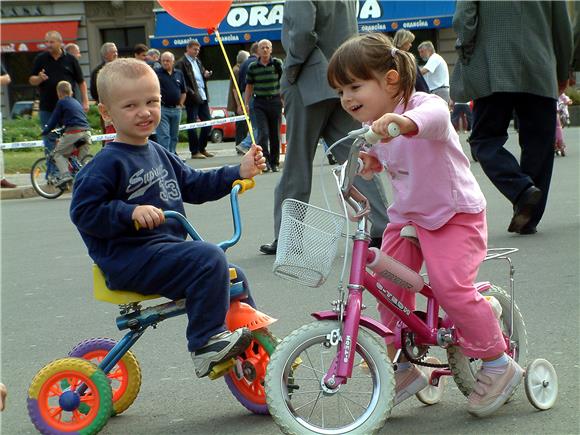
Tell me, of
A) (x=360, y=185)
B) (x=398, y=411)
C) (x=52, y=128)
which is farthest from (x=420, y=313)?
(x=52, y=128)

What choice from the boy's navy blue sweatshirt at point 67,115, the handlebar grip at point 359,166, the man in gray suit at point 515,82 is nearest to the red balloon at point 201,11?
the handlebar grip at point 359,166

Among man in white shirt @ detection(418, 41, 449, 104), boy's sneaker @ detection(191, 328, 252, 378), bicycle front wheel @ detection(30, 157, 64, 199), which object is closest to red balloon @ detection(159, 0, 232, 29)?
boy's sneaker @ detection(191, 328, 252, 378)

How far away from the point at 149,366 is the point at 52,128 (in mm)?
10402

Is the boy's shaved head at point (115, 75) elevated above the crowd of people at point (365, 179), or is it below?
above

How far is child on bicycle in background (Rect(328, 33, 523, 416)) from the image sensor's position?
3.74 m

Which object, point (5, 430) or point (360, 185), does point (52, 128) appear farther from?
point (5, 430)

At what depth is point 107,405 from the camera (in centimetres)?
400

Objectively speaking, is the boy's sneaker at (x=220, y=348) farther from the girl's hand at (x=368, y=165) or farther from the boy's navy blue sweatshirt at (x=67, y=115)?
the boy's navy blue sweatshirt at (x=67, y=115)

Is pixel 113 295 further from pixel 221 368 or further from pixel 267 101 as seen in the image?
pixel 267 101

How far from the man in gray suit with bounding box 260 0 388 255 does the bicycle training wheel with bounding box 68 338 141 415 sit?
353cm

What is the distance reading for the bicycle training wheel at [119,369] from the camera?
4.24 metres

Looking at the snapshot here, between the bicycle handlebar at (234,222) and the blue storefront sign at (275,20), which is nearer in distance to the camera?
the bicycle handlebar at (234,222)

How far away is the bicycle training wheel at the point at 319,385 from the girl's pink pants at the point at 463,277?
0.41 metres

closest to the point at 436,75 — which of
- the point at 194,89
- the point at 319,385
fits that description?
the point at 194,89
